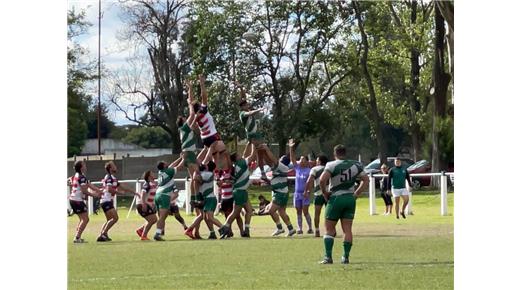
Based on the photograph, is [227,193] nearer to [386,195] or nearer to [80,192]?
[80,192]

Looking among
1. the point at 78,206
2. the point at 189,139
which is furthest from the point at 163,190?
the point at 78,206

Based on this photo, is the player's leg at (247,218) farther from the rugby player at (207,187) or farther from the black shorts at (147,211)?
the black shorts at (147,211)

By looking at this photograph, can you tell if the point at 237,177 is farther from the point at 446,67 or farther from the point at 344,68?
the point at 446,67

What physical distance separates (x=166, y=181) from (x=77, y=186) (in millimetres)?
1382

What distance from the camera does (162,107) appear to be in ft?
57.2

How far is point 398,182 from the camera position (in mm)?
21516

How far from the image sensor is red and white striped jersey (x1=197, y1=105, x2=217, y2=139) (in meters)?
16.3

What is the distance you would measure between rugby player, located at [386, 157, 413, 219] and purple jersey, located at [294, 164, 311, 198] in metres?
3.78

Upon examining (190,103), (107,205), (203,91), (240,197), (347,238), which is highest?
(203,91)

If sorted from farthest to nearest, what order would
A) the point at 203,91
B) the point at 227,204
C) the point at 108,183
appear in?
the point at 227,204 → the point at 108,183 → the point at 203,91

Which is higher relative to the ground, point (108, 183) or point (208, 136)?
point (208, 136)

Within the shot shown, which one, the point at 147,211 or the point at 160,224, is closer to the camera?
the point at 160,224

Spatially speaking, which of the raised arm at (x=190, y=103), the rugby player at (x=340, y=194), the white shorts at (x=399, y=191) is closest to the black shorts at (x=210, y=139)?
the raised arm at (x=190, y=103)
